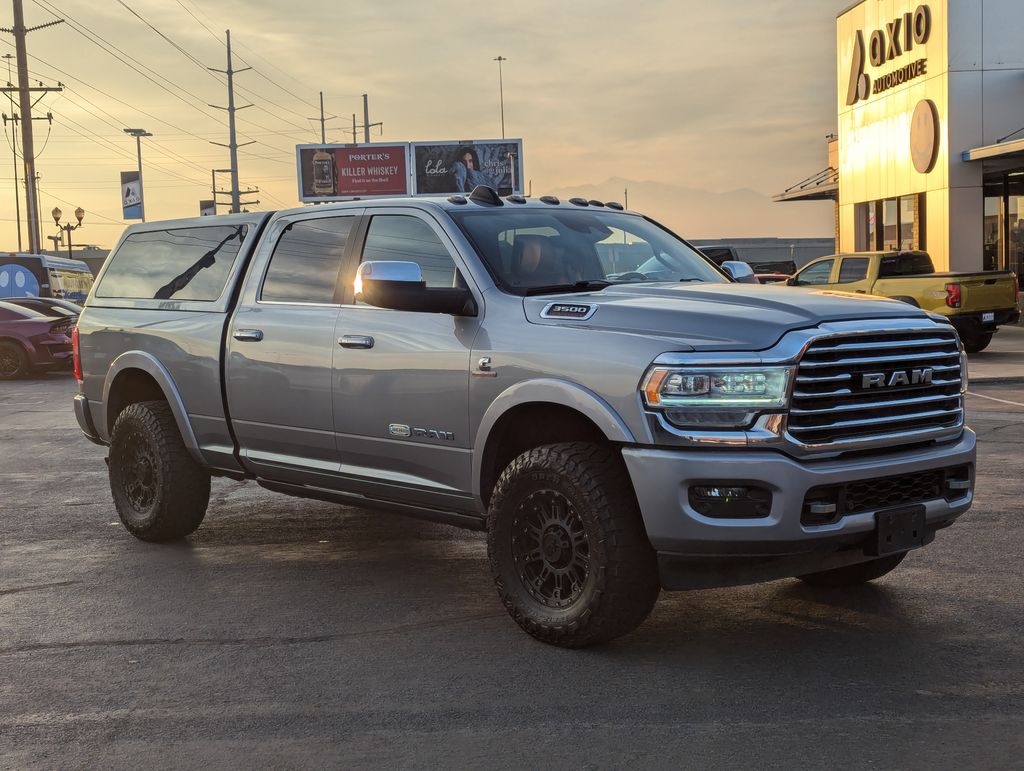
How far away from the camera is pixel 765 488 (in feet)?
14.9

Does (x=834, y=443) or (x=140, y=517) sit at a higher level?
(x=834, y=443)

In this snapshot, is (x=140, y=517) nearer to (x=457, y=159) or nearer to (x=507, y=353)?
(x=507, y=353)

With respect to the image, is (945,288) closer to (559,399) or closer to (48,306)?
(48,306)

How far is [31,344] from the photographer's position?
2214 centimetres

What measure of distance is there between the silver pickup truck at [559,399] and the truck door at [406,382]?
0.01 m

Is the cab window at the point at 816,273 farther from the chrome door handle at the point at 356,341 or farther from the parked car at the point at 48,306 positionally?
the chrome door handle at the point at 356,341

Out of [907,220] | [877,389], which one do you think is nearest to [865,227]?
[907,220]

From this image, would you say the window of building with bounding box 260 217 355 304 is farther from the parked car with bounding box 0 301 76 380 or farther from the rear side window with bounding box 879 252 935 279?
the parked car with bounding box 0 301 76 380

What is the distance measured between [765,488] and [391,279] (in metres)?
1.93

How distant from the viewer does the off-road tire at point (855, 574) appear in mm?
5914

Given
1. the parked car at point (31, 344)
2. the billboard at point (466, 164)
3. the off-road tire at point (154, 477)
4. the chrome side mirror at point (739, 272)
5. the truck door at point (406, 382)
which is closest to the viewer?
the truck door at point (406, 382)

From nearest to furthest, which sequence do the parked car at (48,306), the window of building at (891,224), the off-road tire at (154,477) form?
the off-road tire at (154,477)
the parked car at (48,306)
the window of building at (891,224)

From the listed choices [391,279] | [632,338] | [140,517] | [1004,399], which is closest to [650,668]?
A: [632,338]

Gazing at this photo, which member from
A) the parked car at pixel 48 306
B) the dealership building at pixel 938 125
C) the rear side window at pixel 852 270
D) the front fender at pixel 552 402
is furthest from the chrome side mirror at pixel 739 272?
the dealership building at pixel 938 125
